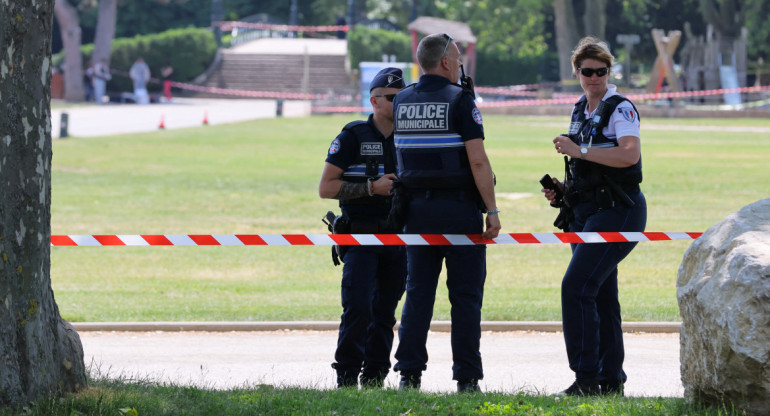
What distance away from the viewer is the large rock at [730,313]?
4566 millimetres

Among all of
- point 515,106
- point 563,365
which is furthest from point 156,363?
point 515,106

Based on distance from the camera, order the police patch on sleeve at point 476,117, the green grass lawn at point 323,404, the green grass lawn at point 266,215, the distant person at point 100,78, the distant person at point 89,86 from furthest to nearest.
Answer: the distant person at point 89,86, the distant person at point 100,78, the green grass lawn at point 266,215, the police patch on sleeve at point 476,117, the green grass lawn at point 323,404

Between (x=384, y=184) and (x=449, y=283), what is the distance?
2.15 feet

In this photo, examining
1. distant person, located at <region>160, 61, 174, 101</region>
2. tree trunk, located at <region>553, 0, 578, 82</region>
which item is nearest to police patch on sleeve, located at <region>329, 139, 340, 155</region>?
tree trunk, located at <region>553, 0, 578, 82</region>

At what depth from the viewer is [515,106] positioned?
45.6 meters

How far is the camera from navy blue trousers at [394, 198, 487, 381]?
229 inches

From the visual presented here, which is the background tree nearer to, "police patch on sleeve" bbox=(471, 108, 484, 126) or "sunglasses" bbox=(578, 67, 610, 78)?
"sunglasses" bbox=(578, 67, 610, 78)

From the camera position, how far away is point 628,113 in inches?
230

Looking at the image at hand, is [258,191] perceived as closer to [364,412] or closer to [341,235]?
[341,235]

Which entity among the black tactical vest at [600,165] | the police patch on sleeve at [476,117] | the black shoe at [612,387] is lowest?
the black shoe at [612,387]

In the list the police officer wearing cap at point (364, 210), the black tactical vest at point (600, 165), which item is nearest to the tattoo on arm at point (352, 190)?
the police officer wearing cap at point (364, 210)

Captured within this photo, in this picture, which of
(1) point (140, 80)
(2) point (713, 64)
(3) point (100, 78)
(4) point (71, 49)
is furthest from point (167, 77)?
(2) point (713, 64)

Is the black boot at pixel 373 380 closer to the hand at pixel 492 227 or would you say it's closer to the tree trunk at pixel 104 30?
the hand at pixel 492 227

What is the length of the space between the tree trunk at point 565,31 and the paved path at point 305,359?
45919 mm
